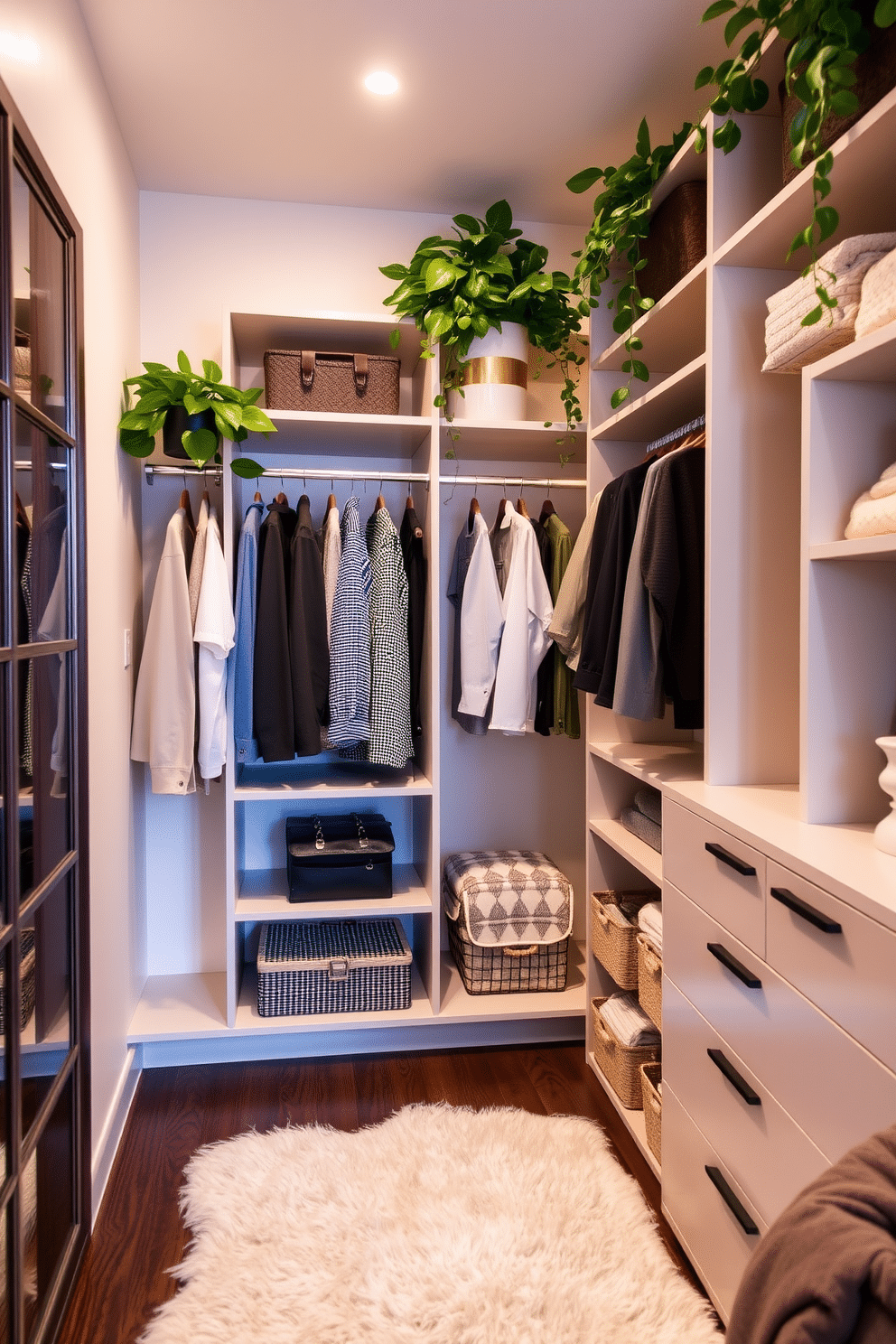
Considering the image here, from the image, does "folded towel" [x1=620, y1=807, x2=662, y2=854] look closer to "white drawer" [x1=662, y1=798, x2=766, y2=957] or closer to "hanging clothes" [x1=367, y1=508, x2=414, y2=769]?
"white drawer" [x1=662, y1=798, x2=766, y2=957]

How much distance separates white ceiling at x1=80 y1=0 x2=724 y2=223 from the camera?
6.37ft

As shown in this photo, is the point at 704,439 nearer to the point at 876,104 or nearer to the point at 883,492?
the point at 883,492

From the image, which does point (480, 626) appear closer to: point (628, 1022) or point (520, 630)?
point (520, 630)

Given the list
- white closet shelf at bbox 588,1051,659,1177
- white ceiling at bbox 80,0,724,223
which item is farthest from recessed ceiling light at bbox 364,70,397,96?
white closet shelf at bbox 588,1051,659,1177

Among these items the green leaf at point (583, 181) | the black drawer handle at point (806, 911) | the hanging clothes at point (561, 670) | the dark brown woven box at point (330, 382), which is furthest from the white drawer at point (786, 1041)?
the green leaf at point (583, 181)

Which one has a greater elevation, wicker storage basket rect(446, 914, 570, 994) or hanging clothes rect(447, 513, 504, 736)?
hanging clothes rect(447, 513, 504, 736)

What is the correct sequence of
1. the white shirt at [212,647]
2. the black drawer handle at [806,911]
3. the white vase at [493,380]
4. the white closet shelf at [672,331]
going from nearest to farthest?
the black drawer handle at [806,911], the white closet shelf at [672,331], the white shirt at [212,647], the white vase at [493,380]

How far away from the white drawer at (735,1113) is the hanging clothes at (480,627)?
1071 millimetres

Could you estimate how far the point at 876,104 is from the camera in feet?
4.27

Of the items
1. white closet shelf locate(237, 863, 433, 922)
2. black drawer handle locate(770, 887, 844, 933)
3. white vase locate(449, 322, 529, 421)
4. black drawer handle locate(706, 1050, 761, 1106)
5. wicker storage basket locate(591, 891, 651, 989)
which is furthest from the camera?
white vase locate(449, 322, 529, 421)

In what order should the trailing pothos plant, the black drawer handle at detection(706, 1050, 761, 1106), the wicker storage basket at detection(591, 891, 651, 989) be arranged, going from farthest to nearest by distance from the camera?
the wicker storage basket at detection(591, 891, 651, 989)
the black drawer handle at detection(706, 1050, 761, 1106)
the trailing pothos plant

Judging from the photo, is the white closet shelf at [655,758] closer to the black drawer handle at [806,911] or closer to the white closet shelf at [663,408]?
the black drawer handle at [806,911]

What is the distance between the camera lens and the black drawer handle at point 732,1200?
→ 144 cm

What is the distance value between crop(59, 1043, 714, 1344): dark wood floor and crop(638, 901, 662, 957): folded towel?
0.54 m
